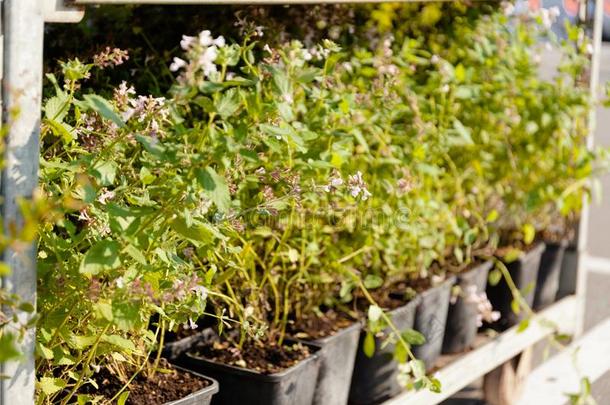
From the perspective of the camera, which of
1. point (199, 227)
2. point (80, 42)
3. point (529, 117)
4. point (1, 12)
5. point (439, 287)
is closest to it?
point (1, 12)

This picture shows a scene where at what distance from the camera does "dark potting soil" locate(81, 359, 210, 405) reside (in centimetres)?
165

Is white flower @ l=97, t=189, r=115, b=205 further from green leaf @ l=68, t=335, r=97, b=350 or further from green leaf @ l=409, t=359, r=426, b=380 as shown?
green leaf @ l=409, t=359, r=426, b=380

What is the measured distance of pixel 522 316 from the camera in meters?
2.91

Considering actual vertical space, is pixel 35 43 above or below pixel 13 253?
above

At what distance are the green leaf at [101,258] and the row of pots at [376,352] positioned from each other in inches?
17.2

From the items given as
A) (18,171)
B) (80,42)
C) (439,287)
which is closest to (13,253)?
(18,171)

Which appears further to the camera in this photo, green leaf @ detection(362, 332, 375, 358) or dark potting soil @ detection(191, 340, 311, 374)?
green leaf @ detection(362, 332, 375, 358)

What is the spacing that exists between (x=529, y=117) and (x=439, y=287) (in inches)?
26.1

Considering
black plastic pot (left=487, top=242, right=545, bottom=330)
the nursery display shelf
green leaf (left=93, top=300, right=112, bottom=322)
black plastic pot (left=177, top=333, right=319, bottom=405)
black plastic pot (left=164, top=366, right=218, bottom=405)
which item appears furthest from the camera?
black plastic pot (left=487, top=242, right=545, bottom=330)

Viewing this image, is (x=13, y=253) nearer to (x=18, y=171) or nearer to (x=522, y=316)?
(x=18, y=171)

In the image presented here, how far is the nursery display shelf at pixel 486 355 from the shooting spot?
2.12 metres

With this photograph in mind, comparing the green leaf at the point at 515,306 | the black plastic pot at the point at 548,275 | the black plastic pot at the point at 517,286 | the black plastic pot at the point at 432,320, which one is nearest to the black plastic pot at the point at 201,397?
→ the black plastic pot at the point at 432,320

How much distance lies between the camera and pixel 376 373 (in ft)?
7.37

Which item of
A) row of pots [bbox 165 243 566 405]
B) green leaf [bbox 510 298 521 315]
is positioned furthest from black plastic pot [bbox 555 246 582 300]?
green leaf [bbox 510 298 521 315]
